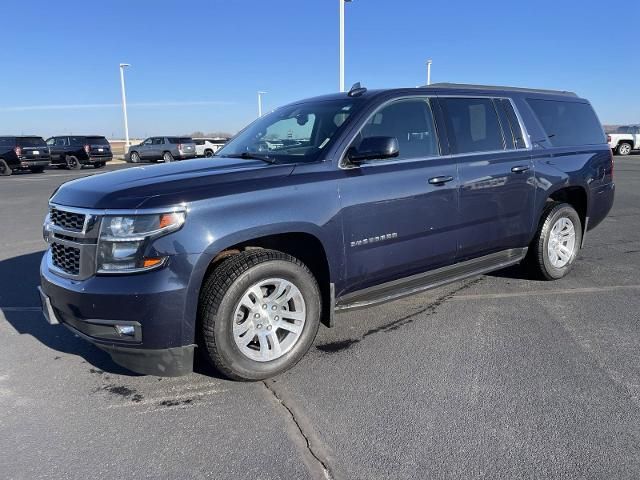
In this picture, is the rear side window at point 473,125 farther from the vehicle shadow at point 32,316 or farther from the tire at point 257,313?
the vehicle shadow at point 32,316

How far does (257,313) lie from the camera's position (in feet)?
11.0

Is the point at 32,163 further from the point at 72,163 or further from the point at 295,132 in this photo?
the point at 295,132

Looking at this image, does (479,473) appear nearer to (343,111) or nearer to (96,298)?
(96,298)

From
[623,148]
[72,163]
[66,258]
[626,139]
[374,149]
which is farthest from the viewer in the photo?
[623,148]

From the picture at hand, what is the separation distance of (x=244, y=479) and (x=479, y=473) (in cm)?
113

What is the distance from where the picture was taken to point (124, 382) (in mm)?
3424

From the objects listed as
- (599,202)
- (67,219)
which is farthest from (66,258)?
(599,202)

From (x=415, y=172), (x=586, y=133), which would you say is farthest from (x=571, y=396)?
(x=586, y=133)

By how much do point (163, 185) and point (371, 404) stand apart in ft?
5.99

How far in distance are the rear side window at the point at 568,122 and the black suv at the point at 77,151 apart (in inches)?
1062

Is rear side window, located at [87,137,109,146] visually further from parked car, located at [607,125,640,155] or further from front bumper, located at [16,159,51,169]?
parked car, located at [607,125,640,155]

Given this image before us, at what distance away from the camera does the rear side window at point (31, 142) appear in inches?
916

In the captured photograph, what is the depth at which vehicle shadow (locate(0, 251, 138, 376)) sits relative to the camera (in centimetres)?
380

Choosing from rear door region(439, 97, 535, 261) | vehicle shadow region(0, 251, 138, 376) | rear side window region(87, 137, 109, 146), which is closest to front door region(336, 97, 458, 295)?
rear door region(439, 97, 535, 261)
